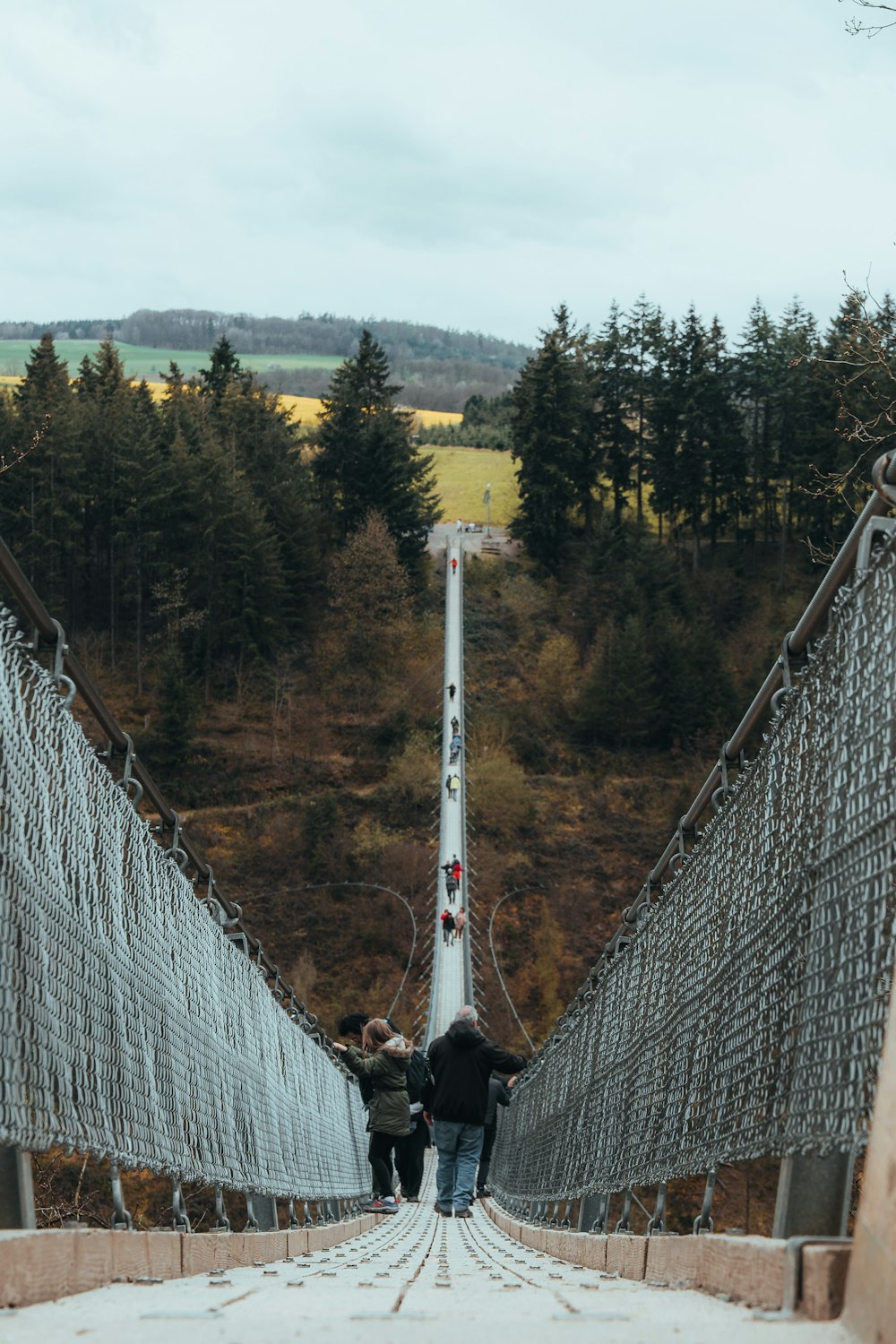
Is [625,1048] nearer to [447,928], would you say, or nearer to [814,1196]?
[814,1196]

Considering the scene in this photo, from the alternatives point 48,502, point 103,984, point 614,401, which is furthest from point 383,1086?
→ point 614,401

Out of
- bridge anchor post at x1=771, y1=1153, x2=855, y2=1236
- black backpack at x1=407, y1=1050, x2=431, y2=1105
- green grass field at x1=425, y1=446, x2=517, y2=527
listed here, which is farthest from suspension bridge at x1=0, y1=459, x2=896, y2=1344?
green grass field at x1=425, y1=446, x2=517, y2=527

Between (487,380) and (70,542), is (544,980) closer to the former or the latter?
(70,542)

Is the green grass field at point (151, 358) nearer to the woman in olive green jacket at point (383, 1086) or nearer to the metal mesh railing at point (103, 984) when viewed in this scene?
the woman in olive green jacket at point (383, 1086)

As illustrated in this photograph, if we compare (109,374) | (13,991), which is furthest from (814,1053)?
(109,374)

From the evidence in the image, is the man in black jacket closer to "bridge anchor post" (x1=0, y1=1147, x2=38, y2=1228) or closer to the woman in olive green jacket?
the woman in olive green jacket
